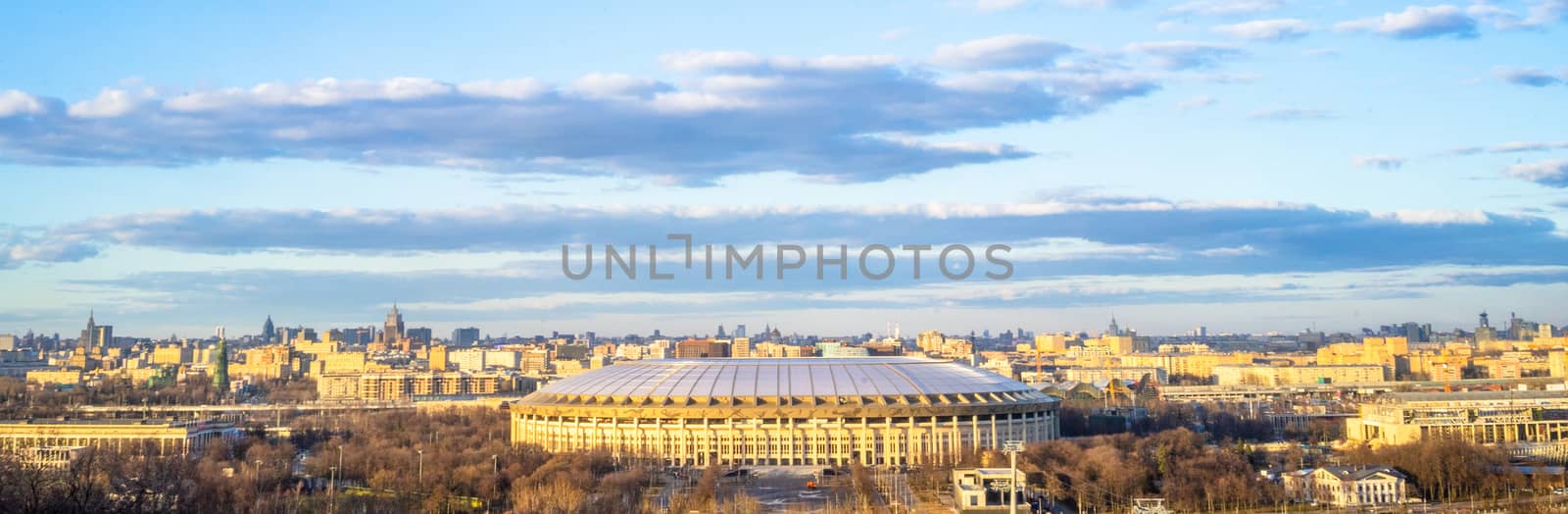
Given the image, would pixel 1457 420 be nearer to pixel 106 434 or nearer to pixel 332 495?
pixel 332 495

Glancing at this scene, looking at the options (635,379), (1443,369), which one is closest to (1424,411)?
(635,379)

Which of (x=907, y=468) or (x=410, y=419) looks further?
(x=410, y=419)

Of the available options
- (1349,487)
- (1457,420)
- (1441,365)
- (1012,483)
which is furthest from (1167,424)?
(1441,365)

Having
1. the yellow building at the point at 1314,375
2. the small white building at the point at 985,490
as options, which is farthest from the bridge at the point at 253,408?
the yellow building at the point at 1314,375

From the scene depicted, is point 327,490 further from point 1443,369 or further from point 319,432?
point 1443,369

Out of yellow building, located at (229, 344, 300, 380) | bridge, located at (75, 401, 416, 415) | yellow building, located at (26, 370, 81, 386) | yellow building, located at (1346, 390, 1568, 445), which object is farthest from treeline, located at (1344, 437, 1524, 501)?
yellow building, located at (229, 344, 300, 380)

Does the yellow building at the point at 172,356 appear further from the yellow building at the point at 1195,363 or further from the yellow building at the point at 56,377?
the yellow building at the point at 1195,363
